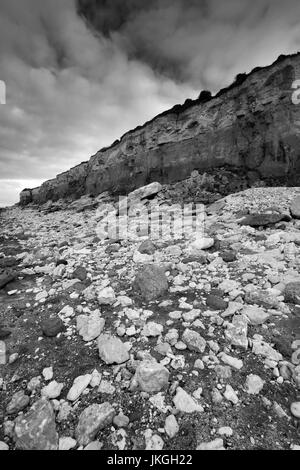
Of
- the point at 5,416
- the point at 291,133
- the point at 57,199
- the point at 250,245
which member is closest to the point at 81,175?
the point at 57,199

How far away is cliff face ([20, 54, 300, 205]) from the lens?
1311 centimetres

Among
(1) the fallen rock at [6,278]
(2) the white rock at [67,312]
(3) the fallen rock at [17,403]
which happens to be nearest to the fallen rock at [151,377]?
(3) the fallen rock at [17,403]

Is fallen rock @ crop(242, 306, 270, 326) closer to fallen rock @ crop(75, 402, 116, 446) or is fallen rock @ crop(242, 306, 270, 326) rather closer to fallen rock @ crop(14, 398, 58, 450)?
fallen rock @ crop(75, 402, 116, 446)

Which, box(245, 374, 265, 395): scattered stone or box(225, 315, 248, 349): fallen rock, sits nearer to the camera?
box(245, 374, 265, 395): scattered stone

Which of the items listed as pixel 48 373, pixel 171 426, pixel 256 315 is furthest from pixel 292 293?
pixel 48 373

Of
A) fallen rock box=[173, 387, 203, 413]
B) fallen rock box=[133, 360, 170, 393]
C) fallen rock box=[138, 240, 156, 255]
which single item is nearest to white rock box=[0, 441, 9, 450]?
fallen rock box=[133, 360, 170, 393]

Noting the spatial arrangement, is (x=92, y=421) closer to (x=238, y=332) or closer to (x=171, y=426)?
(x=171, y=426)

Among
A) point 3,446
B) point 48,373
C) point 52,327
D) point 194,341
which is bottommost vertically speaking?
point 3,446

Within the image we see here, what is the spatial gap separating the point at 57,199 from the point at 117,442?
39.3 metres

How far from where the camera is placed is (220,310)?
3064mm

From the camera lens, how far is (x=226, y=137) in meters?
15.9

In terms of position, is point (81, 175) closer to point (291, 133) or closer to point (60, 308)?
point (291, 133)

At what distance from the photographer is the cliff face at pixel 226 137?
13109 millimetres

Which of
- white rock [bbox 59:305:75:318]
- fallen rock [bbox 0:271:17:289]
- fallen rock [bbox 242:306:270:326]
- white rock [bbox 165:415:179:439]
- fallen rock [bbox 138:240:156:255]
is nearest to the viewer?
white rock [bbox 165:415:179:439]
